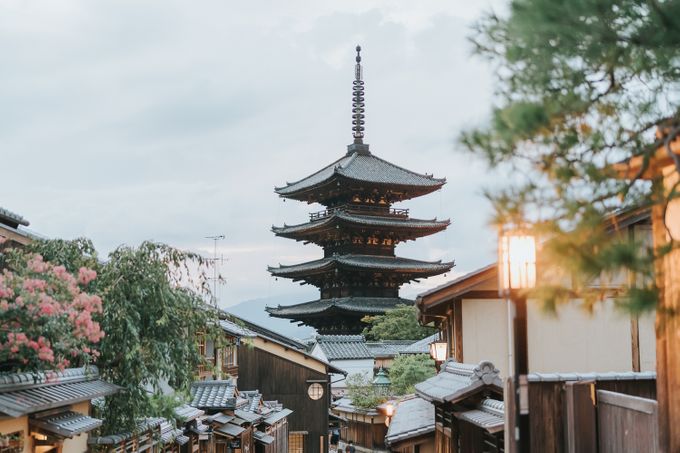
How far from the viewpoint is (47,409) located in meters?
11.6

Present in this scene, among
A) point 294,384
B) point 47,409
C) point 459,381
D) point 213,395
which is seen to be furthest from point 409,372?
point 47,409

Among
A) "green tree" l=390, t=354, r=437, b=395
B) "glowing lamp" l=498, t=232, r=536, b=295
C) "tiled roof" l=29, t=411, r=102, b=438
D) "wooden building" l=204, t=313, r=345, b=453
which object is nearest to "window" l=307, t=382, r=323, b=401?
"wooden building" l=204, t=313, r=345, b=453

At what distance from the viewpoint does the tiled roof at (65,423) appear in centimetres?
1128

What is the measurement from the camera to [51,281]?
438 inches

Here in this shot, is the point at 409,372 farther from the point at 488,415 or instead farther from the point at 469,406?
the point at 488,415

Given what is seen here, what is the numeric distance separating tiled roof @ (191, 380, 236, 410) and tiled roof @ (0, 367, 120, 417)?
297 inches

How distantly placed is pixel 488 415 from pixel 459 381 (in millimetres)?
1642

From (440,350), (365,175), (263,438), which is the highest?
(365,175)

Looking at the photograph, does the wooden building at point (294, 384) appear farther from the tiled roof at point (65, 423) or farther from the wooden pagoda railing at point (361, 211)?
the tiled roof at point (65, 423)

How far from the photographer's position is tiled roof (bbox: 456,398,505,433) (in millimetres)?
11453

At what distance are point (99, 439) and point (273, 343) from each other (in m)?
20.5

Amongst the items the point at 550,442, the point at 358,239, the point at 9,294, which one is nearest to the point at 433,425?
the point at 550,442

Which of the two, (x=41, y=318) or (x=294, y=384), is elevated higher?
(x=41, y=318)

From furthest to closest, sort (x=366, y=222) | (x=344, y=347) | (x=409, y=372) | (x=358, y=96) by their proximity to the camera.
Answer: (x=358, y=96) → (x=366, y=222) → (x=344, y=347) → (x=409, y=372)
